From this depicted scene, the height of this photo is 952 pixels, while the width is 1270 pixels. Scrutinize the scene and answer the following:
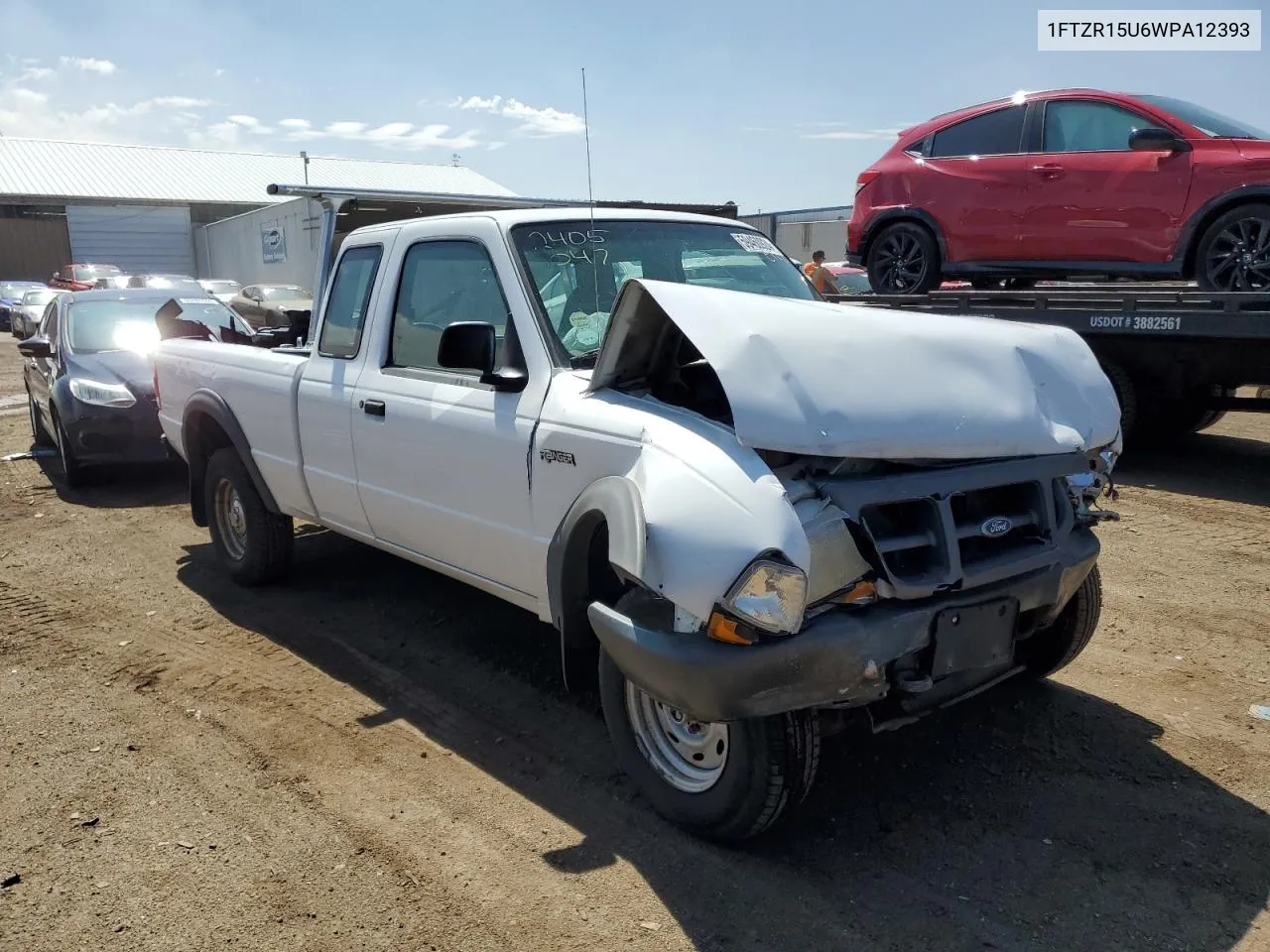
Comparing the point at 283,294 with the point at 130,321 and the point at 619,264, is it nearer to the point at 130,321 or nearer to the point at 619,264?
the point at 130,321

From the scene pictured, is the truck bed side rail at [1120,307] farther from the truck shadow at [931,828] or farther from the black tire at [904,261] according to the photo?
the truck shadow at [931,828]

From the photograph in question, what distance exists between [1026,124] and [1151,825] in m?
6.42

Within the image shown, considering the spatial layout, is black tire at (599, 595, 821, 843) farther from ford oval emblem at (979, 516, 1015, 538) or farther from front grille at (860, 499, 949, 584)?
ford oval emblem at (979, 516, 1015, 538)

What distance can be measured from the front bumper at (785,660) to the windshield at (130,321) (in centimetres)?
695

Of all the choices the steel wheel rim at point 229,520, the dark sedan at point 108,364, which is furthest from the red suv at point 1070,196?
the steel wheel rim at point 229,520

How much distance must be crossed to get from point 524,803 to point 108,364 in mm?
7116

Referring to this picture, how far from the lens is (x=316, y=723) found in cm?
411

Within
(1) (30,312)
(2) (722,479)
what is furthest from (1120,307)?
(1) (30,312)

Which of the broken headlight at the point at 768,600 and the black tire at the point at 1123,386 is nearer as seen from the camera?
the broken headlight at the point at 768,600

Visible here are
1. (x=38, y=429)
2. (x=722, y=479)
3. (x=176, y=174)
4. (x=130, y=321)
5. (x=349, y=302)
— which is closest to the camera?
(x=722, y=479)

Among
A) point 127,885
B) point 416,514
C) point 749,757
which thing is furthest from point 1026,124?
point 127,885

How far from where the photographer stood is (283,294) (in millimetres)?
22156

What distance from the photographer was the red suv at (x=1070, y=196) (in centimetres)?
716

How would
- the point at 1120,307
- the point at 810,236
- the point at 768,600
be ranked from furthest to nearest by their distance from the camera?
the point at 810,236
the point at 1120,307
the point at 768,600
